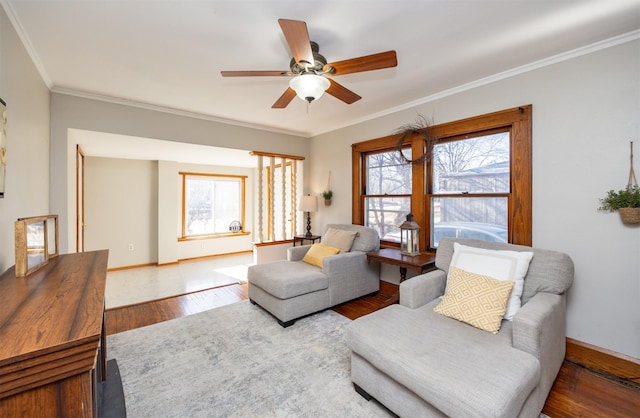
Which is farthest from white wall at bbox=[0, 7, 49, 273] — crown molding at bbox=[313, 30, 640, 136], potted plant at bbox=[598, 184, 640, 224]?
potted plant at bbox=[598, 184, 640, 224]

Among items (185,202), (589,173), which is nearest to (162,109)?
(185,202)

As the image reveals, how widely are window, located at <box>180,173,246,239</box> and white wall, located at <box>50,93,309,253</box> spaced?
8.22ft

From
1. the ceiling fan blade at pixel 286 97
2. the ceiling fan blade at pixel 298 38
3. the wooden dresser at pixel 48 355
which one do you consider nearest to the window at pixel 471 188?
the ceiling fan blade at pixel 286 97

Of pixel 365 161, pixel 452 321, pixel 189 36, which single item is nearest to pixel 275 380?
pixel 452 321

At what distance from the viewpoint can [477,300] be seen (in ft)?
5.92

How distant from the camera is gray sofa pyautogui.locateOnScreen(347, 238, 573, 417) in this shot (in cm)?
123

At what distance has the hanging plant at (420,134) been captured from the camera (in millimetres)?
3121

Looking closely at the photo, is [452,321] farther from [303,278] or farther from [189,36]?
[189,36]

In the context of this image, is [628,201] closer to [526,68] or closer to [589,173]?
[589,173]

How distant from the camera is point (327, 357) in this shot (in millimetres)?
2207

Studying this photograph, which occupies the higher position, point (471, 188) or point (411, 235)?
point (471, 188)

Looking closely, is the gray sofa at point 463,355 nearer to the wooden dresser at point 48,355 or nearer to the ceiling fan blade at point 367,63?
the wooden dresser at point 48,355

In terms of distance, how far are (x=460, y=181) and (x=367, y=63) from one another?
73.2 inches

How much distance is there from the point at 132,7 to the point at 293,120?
2.43 m
